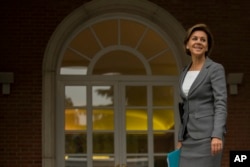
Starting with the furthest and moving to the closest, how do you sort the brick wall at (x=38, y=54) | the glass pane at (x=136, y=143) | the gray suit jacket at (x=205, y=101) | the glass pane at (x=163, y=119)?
1. the glass pane at (x=163, y=119)
2. the glass pane at (x=136, y=143)
3. the brick wall at (x=38, y=54)
4. the gray suit jacket at (x=205, y=101)

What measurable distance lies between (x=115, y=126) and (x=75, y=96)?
811mm

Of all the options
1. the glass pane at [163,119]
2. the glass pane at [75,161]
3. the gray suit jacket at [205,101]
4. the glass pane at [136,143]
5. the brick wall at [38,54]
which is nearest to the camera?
the gray suit jacket at [205,101]

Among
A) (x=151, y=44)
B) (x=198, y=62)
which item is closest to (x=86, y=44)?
(x=151, y=44)

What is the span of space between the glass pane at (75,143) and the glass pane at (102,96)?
0.57 meters

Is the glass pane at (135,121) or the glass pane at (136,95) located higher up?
the glass pane at (136,95)

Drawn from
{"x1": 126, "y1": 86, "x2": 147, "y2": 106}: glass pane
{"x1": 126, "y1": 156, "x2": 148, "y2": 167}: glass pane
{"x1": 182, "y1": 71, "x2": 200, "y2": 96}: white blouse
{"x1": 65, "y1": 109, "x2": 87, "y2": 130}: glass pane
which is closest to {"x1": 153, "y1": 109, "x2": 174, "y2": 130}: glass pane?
{"x1": 126, "y1": 86, "x2": 147, "y2": 106}: glass pane

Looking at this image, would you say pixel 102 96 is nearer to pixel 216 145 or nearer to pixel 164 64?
pixel 164 64

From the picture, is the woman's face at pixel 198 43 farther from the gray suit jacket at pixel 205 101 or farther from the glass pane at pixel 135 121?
the glass pane at pixel 135 121

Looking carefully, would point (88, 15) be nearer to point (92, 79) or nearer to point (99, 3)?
point (99, 3)

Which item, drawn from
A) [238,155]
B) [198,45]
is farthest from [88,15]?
[198,45]

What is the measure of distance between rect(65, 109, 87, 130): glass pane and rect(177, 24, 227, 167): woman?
20.1 ft

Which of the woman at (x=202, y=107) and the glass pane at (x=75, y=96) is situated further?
the glass pane at (x=75, y=96)

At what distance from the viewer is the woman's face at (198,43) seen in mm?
3324

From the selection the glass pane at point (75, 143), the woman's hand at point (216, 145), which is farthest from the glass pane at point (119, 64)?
the woman's hand at point (216, 145)
